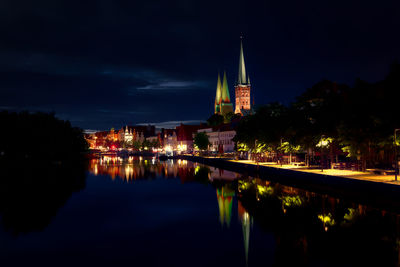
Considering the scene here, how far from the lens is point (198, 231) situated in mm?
19125

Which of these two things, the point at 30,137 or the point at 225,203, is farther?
the point at 30,137

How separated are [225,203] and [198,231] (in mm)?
8539

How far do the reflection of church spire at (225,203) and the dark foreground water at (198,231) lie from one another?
0.08 m

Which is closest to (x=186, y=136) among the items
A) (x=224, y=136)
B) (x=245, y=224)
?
(x=224, y=136)

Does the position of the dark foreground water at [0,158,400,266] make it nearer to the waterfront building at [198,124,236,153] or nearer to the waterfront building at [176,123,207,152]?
the waterfront building at [198,124,236,153]

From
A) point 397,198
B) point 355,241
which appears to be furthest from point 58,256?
point 397,198

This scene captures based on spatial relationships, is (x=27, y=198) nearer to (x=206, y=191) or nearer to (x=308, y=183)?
(x=206, y=191)

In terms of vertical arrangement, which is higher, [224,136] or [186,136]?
[186,136]

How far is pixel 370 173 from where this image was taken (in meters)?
34.6

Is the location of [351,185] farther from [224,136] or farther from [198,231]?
[224,136]

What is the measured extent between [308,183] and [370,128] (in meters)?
6.55

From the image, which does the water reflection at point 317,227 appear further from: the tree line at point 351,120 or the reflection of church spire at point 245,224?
the tree line at point 351,120

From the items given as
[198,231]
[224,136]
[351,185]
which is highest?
[224,136]

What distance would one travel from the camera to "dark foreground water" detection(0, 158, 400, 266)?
14.4 m
